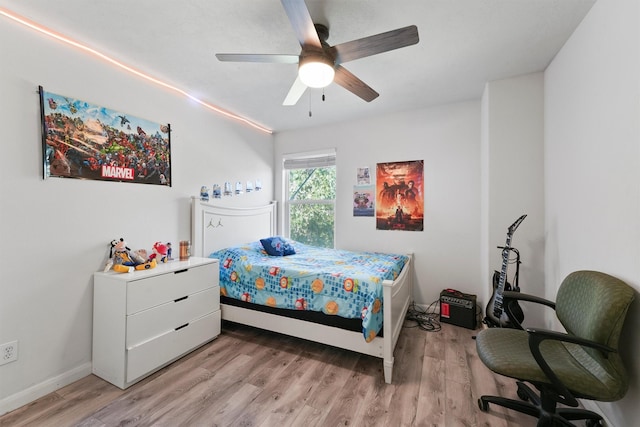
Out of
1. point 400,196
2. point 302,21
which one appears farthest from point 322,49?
point 400,196

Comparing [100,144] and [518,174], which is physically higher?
[100,144]

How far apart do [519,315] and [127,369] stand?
9.96 ft

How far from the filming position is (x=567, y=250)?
1972mm

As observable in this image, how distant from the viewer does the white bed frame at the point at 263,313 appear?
199 centimetres

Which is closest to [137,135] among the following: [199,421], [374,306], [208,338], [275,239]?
[275,239]

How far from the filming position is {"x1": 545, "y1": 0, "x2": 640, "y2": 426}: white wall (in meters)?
1.32

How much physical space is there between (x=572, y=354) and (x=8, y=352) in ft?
11.3

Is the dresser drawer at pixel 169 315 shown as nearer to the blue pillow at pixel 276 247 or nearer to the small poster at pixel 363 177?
the blue pillow at pixel 276 247

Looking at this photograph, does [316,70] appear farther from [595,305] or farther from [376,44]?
[595,305]

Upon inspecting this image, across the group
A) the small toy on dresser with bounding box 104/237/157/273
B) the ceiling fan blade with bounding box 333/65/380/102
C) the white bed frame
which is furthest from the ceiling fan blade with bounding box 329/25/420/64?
the small toy on dresser with bounding box 104/237/157/273

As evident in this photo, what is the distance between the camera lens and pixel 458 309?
2.86 meters

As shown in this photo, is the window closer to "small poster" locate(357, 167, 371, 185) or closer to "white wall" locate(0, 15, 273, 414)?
"small poster" locate(357, 167, 371, 185)

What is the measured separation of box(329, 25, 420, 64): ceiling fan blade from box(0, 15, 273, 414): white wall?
196 cm

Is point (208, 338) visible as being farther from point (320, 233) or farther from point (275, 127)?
point (275, 127)
